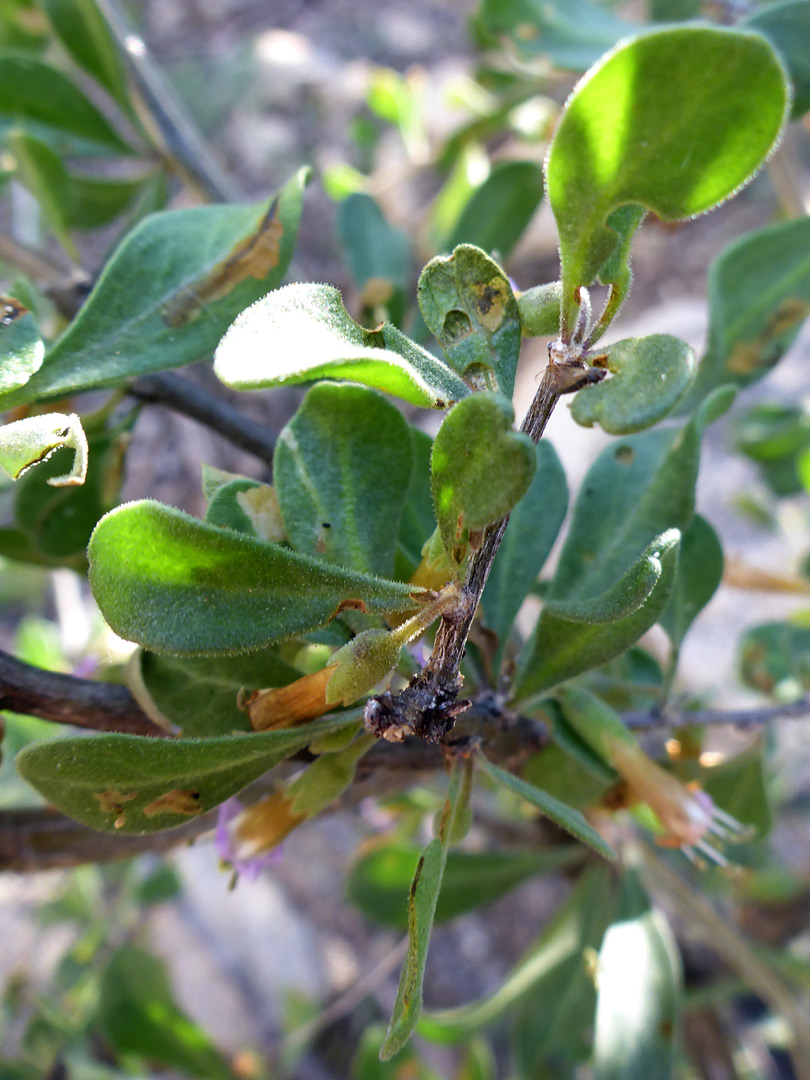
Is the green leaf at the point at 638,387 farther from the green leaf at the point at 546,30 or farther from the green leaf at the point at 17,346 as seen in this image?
the green leaf at the point at 546,30

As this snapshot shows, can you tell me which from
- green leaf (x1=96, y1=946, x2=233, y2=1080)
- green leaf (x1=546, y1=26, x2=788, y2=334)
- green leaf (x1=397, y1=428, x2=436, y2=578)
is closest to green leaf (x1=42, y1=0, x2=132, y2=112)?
green leaf (x1=397, y1=428, x2=436, y2=578)

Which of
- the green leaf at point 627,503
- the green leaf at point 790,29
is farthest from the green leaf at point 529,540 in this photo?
the green leaf at point 790,29

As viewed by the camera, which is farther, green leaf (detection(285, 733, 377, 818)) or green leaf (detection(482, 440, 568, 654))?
green leaf (detection(482, 440, 568, 654))

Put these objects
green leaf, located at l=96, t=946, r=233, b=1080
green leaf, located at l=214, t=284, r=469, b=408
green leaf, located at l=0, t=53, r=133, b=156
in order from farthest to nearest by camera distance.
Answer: green leaf, located at l=96, t=946, r=233, b=1080
green leaf, located at l=0, t=53, r=133, b=156
green leaf, located at l=214, t=284, r=469, b=408

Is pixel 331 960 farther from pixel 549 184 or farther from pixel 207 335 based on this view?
pixel 549 184

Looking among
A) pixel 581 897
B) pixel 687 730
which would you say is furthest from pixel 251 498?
pixel 581 897

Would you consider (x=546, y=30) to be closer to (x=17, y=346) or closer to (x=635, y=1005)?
(x=17, y=346)

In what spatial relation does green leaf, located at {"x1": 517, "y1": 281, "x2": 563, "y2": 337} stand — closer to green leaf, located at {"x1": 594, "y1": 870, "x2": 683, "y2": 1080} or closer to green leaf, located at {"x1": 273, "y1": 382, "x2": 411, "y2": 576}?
green leaf, located at {"x1": 273, "y1": 382, "x2": 411, "y2": 576}
